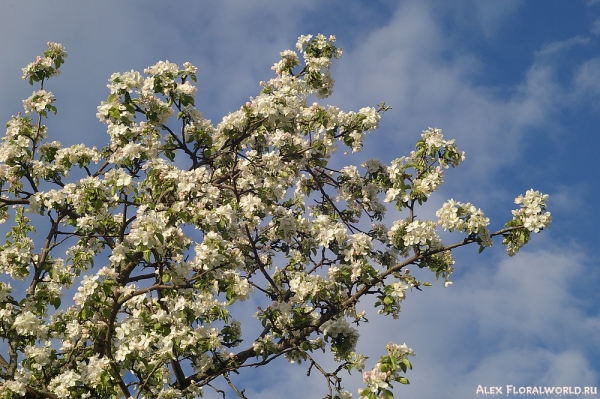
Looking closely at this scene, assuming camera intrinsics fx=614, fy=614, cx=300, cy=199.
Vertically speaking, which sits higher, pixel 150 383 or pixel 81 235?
pixel 81 235

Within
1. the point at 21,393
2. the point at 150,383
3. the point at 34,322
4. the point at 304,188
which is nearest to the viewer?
the point at 21,393

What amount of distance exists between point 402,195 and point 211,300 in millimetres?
3489

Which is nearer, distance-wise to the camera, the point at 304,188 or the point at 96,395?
the point at 96,395

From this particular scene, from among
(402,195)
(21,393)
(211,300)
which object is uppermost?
(402,195)

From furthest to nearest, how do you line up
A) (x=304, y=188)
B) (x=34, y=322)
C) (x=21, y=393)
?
(x=304, y=188) < (x=34, y=322) < (x=21, y=393)

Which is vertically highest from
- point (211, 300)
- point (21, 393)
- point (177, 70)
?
point (177, 70)

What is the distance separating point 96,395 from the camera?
29.0ft

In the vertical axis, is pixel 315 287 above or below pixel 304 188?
below

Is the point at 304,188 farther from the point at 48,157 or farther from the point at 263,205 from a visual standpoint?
the point at 48,157

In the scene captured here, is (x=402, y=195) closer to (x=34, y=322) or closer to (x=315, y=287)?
(x=315, y=287)

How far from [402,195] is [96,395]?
5540 millimetres

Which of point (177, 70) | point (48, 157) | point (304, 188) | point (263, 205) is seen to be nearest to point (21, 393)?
point (48, 157)

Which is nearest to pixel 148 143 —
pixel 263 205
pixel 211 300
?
pixel 263 205

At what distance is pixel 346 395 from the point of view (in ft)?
30.5
